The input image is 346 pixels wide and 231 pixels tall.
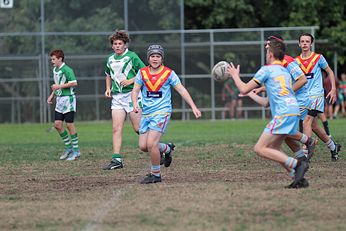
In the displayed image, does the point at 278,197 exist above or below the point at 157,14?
below

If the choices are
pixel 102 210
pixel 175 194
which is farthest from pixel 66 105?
pixel 102 210

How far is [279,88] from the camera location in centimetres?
1038

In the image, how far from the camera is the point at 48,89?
32938 millimetres

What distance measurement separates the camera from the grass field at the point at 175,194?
8.19 metres

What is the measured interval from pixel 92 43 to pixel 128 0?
221cm

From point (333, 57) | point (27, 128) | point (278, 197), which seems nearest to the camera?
point (278, 197)

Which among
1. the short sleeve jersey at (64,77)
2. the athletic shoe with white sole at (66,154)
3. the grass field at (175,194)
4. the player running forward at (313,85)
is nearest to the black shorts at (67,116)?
the short sleeve jersey at (64,77)

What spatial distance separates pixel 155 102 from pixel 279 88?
187 cm

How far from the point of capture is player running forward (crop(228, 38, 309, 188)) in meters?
10.3

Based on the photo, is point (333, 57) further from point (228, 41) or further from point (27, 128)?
point (27, 128)

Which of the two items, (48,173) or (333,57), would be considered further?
(333,57)

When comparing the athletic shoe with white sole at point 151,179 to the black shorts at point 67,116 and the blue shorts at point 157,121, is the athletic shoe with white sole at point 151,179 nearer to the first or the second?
the blue shorts at point 157,121

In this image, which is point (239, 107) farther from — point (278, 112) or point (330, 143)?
point (278, 112)

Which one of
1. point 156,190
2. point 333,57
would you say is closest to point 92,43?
point 333,57
